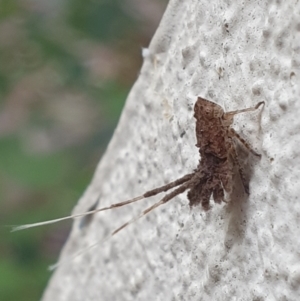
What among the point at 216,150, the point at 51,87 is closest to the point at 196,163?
the point at 216,150

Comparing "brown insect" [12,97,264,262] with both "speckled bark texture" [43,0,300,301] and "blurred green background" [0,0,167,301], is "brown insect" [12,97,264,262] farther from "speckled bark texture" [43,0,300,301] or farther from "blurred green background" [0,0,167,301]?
"blurred green background" [0,0,167,301]

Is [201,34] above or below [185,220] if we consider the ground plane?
above

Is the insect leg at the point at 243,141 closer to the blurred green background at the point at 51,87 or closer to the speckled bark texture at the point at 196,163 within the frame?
the speckled bark texture at the point at 196,163

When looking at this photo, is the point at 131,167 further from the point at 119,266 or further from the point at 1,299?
the point at 1,299

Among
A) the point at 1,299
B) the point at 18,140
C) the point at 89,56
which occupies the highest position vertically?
the point at 89,56

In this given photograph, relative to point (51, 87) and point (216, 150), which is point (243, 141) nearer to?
point (216, 150)

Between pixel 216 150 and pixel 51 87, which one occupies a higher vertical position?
pixel 51 87

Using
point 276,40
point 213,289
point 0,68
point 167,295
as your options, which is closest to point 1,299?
point 0,68
